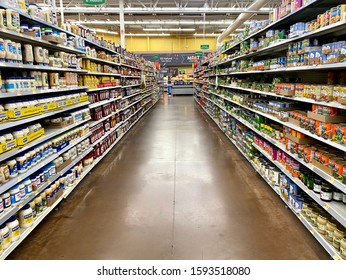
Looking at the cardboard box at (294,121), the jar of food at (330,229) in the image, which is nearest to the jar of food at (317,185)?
the jar of food at (330,229)

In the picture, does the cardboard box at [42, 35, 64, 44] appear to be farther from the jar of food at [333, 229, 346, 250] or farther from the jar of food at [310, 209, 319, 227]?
the jar of food at [333, 229, 346, 250]

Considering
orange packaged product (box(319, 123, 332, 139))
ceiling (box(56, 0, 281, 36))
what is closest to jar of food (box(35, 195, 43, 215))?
orange packaged product (box(319, 123, 332, 139))

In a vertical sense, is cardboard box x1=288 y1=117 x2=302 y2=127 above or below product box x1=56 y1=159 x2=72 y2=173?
above

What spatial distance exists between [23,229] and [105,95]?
419 centimetres

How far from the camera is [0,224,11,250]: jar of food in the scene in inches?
101

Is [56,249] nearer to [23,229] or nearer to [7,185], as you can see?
[23,229]

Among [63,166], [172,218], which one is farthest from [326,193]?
[63,166]

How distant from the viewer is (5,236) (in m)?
2.60

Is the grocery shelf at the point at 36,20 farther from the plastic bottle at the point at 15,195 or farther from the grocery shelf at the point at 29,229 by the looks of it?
the grocery shelf at the point at 29,229

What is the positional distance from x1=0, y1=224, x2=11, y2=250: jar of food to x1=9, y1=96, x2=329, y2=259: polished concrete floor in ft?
0.64

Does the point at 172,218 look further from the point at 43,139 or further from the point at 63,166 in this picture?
the point at 43,139

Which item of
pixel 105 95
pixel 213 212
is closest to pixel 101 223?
pixel 213 212

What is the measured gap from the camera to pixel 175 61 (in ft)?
89.2

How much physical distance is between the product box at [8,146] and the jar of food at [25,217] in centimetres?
68
